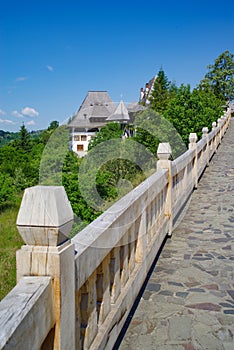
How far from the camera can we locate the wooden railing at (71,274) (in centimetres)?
165

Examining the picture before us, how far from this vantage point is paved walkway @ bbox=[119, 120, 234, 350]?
133 inches

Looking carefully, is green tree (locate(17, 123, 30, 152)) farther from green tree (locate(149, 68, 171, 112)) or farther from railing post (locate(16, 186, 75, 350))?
railing post (locate(16, 186, 75, 350))

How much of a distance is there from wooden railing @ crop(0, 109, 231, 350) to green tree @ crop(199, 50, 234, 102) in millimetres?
57876

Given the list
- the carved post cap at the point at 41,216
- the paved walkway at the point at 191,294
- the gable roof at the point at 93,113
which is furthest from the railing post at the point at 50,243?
the gable roof at the point at 93,113

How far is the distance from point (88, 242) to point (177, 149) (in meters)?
20.3

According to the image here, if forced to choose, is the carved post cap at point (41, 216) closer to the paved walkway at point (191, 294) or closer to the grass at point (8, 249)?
the paved walkway at point (191, 294)

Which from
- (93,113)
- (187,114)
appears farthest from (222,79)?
(187,114)

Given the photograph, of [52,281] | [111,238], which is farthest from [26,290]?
[111,238]

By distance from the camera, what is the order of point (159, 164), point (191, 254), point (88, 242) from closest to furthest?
point (88, 242) → point (191, 254) → point (159, 164)

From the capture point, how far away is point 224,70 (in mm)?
60312

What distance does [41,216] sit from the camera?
5.71 ft

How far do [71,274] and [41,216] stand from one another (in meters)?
0.43

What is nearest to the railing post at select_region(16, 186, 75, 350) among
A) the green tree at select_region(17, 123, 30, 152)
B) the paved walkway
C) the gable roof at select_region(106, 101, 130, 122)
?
the paved walkway

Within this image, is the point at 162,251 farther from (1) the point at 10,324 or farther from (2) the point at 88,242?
(1) the point at 10,324
